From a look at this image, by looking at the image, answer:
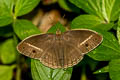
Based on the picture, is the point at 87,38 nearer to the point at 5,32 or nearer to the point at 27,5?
the point at 27,5

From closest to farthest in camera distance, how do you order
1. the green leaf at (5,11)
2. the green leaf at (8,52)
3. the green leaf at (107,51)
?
the green leaf at (107,51)
the green leaf at (5,11)
the green leaf at (8,52)

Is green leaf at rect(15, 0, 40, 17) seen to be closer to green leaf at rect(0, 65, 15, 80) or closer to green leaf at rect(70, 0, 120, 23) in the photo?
green leaf at rect(70, 0, 120, 23)

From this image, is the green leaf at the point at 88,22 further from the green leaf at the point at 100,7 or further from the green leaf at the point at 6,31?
the green leaf at the point at 6,31

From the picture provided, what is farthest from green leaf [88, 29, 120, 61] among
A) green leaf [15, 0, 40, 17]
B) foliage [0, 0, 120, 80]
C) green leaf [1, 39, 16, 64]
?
green leaf [1, 39, 16, 64]

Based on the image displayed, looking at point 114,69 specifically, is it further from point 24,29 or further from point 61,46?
point 24,29

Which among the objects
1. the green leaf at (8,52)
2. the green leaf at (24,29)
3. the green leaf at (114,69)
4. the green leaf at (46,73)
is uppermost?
the green leaf at (24,29)

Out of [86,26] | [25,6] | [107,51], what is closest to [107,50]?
[107,51]

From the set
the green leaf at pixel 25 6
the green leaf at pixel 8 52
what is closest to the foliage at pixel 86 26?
the green leaf at pixel 25 6
